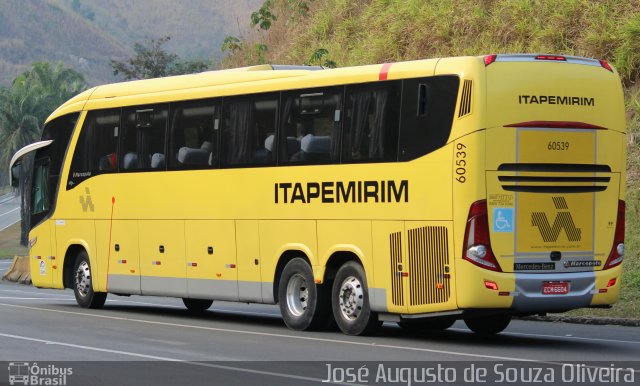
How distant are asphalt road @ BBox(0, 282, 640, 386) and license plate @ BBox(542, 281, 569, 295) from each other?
2.21 ft

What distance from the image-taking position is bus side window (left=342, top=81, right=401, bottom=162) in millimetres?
18844

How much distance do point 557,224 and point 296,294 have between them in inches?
169

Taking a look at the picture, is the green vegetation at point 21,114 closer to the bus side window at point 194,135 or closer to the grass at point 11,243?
the grass at point 11,243

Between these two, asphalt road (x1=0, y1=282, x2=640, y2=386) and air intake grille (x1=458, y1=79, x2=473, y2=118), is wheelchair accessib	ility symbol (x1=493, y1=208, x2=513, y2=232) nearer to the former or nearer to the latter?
air intake grille (x1=458, y1=79, x2=473, y2=118)

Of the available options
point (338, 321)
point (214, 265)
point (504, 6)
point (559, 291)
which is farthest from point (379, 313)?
point (504, 6)

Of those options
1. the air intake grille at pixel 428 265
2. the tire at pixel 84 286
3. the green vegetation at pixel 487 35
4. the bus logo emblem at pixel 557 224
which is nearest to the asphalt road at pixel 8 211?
the green vegetation at pixel 487 35

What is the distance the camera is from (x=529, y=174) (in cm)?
1777

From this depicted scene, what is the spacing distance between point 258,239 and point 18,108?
74717 mm

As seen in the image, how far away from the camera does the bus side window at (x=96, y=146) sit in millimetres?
24734

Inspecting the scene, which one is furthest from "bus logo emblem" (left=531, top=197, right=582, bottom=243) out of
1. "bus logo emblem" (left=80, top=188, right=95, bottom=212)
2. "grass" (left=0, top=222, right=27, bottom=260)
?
"grass" (left=0, top=222, right=27, bottom=260)

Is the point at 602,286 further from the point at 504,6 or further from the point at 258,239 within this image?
the point at 504,6

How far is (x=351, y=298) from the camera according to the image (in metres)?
19.5

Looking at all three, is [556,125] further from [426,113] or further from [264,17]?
[264,17]

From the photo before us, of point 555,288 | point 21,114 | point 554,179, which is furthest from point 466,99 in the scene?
point 21,114
